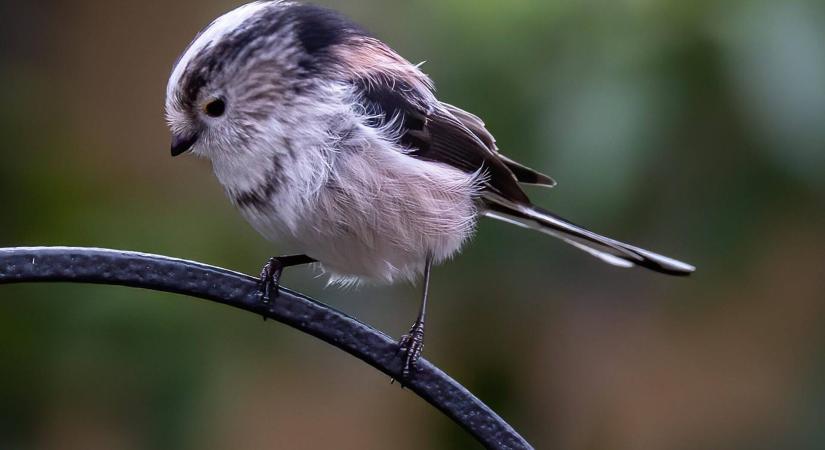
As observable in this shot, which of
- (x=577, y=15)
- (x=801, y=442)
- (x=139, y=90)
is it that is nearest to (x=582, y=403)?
(x=801, y=442)

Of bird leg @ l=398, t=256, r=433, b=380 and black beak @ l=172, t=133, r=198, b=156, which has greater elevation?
black beak @ l=172, t=133, r=198, b=156

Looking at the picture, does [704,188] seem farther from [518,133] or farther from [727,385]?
[727,385]

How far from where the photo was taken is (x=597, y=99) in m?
1.92

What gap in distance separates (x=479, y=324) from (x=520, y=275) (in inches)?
7.2

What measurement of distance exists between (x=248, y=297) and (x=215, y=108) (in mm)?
512

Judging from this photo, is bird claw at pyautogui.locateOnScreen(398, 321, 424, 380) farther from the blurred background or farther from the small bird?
the blurred background

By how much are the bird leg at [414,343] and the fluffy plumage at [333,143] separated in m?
0.04

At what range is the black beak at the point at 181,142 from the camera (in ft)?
5.83

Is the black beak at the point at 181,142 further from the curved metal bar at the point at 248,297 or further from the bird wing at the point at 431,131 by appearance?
the curved metal bar at the point at 248,297

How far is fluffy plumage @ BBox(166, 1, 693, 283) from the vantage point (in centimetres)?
174

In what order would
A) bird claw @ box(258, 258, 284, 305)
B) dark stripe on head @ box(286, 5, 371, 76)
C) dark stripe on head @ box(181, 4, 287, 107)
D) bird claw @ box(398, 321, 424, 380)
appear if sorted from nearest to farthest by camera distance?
bird claw @ box(258, 258, 284, 305) < bird claw @ box(398, 321, 424, 380) < dark stripe on head @ box(181, 4, 287, 107) < dark stripe on head @ box(286, 5, 371, 76)

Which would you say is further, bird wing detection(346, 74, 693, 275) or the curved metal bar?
bird wing detection(346, 74, 693, 275)

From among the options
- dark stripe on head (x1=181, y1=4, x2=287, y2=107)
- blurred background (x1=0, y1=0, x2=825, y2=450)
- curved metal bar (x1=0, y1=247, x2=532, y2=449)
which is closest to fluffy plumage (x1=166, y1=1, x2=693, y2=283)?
dark stripe on head (x1=181, y1=4, x2=287, y2=107)

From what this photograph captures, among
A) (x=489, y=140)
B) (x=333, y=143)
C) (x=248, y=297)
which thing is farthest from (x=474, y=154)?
(x=248, y=297)
